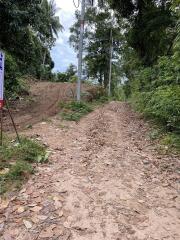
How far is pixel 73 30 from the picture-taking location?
39.6 m

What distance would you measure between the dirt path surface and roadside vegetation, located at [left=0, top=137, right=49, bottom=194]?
0.20 meters

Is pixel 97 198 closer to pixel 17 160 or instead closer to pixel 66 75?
pixel 17 160

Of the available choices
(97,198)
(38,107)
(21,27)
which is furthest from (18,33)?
(97,198)

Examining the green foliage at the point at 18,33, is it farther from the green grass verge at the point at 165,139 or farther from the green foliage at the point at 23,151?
the green foliage at the point at 23,151

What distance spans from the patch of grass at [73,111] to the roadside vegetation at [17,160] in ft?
15.3

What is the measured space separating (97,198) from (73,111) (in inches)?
356

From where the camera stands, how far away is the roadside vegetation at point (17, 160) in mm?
5638

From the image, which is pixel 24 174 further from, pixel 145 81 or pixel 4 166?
pixel 145 81

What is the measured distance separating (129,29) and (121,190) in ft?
64.2

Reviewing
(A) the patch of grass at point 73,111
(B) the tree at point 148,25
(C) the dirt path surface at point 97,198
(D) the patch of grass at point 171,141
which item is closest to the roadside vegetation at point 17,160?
(C) the dirt path surface at point 97,198

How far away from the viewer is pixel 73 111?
46.2 ft

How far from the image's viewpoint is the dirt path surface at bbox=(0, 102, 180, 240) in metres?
4.35

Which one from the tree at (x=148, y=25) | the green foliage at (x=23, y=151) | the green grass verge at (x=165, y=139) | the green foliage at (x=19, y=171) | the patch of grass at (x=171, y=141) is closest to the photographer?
the green foliage at (x=19, y=171)

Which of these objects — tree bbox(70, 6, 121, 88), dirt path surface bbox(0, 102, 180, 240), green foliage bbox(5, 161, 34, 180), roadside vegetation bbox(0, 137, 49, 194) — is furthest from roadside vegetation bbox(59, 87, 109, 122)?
tree bbox(70, 6, 121, 88)
